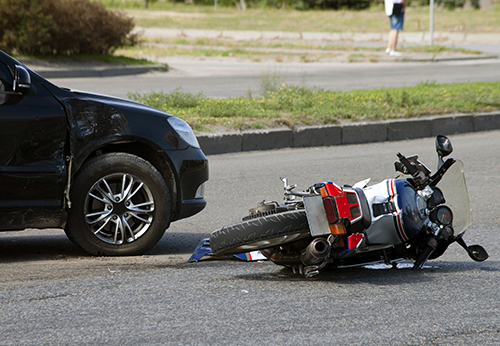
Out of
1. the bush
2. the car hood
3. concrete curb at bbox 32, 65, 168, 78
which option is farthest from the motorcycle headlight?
the bush

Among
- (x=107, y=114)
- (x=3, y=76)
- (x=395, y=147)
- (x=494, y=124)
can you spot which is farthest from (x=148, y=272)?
(x=494, y=124)

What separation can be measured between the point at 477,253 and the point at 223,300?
5.62ft

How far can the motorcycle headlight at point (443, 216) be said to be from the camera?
3881mm

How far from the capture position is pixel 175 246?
4.82 metres

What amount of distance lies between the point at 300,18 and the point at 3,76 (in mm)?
40994

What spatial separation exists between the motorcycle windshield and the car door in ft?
8.35

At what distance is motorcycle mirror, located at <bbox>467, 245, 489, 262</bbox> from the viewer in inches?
157

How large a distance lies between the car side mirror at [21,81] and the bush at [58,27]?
1290cm

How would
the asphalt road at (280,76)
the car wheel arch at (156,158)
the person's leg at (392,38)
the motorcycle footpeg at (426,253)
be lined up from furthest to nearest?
the person's leg at (392,38), the asphalt road at (280,76), the car wheel arch at (156,158), the motorcycle footpeg at (426,253)

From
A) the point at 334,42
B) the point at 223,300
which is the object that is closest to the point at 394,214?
the point at 223,300

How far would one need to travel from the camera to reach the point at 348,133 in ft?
31.5

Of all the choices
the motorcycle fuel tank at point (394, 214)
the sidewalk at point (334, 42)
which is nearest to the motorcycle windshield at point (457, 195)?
the motorcycle fuel tank at point (394, 214)

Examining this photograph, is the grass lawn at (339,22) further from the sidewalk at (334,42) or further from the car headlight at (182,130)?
the car headlight at (182,130)

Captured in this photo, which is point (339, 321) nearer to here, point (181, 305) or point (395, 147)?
point (181, 305)
